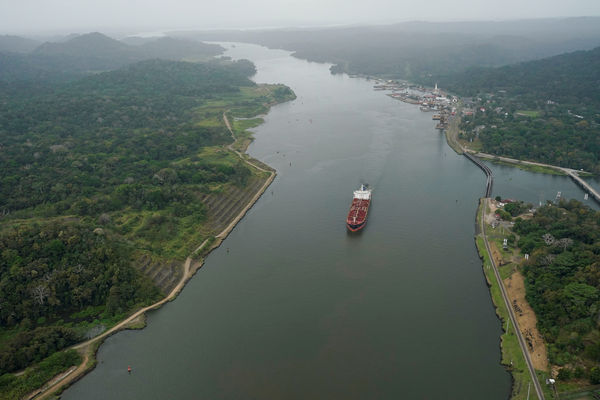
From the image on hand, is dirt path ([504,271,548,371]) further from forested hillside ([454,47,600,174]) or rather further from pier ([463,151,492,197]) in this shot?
forested hillside ([454,47,600,174])

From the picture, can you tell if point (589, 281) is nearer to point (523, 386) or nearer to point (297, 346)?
point (523, 386)

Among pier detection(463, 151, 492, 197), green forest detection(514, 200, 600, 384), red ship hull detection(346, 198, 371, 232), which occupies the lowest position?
pier detection(463, 151, 492, 197)

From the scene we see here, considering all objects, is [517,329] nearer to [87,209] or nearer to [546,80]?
[87,209]

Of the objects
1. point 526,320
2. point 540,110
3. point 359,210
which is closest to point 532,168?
point 359,210

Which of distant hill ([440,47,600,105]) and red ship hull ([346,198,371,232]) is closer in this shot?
red ship hull ([346,198,371,232])

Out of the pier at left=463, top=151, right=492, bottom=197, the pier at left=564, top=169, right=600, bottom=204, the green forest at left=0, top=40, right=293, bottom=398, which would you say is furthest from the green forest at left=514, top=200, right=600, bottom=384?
the green forest at left=0, top=40, right=293, bottom=398
